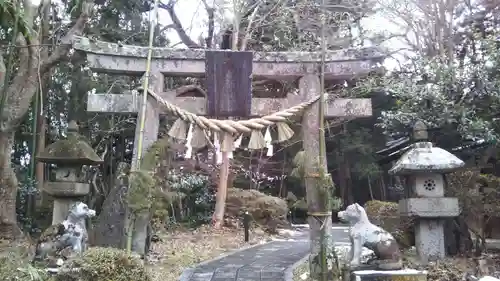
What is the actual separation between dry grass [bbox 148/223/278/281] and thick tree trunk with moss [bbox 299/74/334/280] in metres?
2.40

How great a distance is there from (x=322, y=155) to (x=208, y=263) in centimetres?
375

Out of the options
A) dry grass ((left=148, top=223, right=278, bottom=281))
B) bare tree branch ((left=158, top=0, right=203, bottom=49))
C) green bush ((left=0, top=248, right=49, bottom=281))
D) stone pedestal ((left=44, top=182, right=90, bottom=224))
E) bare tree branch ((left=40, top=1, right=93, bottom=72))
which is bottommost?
dry grass ((left=148, top=223, right=278, bottom=281))

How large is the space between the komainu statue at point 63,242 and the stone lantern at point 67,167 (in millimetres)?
1834

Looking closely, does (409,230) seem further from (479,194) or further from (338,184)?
(338,184)

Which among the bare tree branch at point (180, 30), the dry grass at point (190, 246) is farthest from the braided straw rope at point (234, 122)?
the bare tree branch at point (180, 30)

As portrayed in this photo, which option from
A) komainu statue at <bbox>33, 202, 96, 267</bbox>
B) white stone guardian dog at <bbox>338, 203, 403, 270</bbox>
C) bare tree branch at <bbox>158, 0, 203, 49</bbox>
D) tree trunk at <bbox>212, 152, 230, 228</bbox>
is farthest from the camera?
bare tree branch at <bbox>158, 0, 203, 49</bbox>

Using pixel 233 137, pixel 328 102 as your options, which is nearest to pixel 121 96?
pixel 233 137

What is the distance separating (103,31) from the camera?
52.6 ft

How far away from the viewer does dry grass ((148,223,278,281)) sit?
791 cm

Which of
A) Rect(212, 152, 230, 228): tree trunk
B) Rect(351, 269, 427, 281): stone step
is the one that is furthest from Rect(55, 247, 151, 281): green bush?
Rect(212, 152, 230, 228): tree trunk

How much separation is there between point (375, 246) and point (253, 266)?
3.08 meters

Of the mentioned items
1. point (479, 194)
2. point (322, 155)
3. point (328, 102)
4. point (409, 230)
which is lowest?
point (409, 230)

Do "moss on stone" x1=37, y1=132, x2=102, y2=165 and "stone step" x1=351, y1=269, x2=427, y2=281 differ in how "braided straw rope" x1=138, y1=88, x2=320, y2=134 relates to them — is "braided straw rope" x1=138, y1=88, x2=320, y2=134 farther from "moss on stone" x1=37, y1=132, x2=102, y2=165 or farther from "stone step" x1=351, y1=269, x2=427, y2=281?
"stone step" x1=351, y1=269, x2=427, y2=281

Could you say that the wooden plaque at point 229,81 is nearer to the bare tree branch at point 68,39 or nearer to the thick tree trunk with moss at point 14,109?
the bare tree branch at point 68,39
